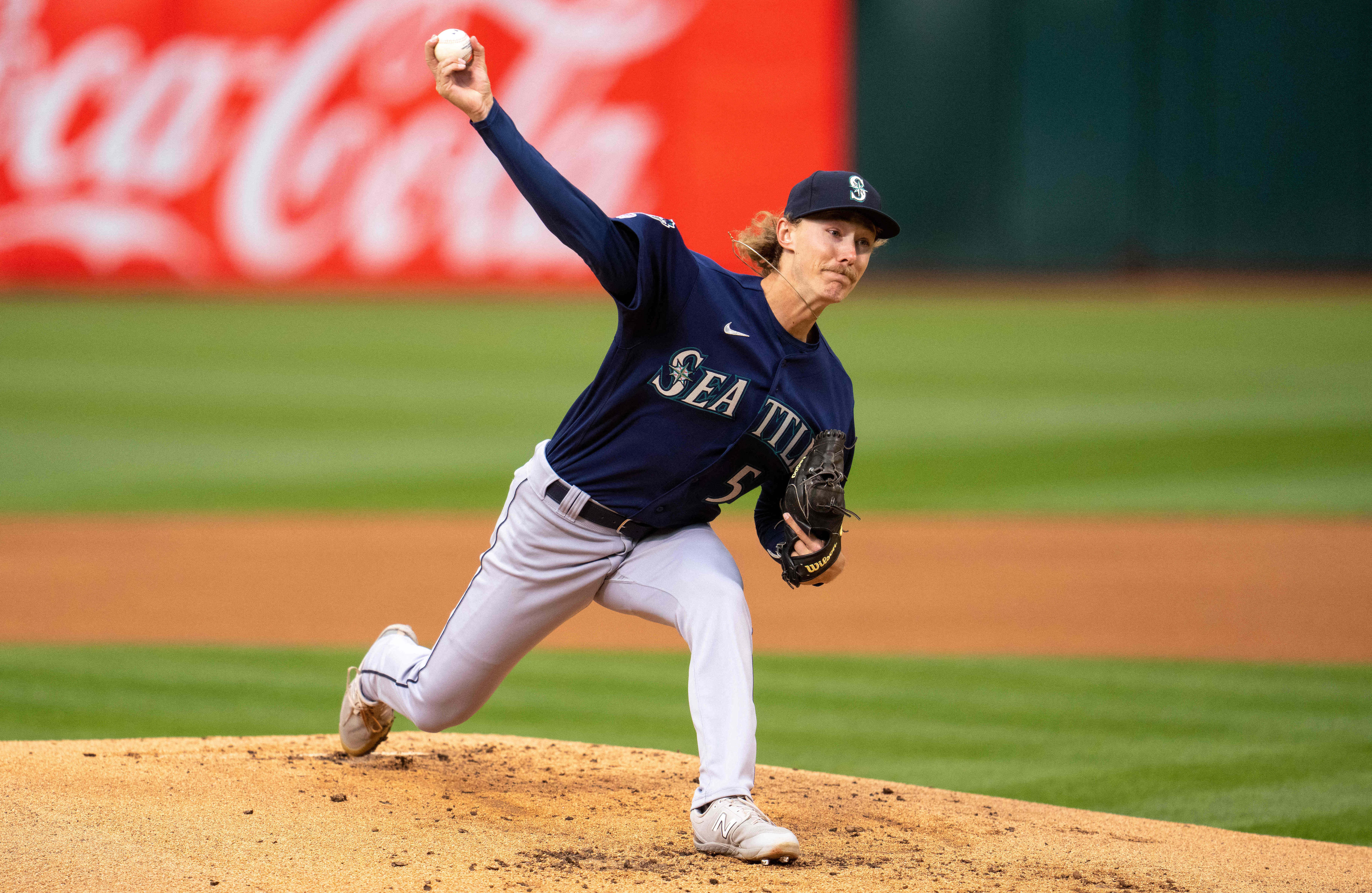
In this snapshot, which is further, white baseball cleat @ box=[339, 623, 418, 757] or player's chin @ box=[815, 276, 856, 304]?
white baseball cleat @ box=[339, 623, 418, 757]

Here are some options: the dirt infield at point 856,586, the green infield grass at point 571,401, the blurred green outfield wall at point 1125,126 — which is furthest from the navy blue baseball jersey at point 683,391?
the blurred green outfield wall at point 1125,126

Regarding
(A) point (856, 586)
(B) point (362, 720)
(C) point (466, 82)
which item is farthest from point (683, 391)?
(A) point (856, 586)

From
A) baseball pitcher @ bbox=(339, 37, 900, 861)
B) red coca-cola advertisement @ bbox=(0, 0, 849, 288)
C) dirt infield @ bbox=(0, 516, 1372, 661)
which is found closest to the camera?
baseball pitcher @ bbox=(339, 37, 900, 861)

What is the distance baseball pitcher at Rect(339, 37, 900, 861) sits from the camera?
3.48m

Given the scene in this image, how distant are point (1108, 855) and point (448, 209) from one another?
15.1 metres

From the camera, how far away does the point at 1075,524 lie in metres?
9.98

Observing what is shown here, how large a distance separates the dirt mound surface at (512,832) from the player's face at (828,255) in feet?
4.68

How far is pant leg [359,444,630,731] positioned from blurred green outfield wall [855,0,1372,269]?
16017mm

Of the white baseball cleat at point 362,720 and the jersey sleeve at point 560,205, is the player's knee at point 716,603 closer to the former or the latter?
the jersey sleeve at point 560,205

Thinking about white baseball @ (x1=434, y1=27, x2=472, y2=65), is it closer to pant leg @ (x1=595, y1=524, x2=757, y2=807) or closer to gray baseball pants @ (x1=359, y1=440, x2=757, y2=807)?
gray baseball pants @ (x1=359, y1=440, x2=757, y2=807)

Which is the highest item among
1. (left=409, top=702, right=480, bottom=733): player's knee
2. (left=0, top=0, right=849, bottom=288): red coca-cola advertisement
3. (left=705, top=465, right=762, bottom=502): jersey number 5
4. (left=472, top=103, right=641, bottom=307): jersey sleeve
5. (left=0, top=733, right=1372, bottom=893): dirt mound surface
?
(left=0, top=0, right=849, bottom=288): red coca-cola advertisement

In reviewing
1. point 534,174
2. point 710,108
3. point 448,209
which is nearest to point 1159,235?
point 710,108

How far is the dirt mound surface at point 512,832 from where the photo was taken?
332 cm

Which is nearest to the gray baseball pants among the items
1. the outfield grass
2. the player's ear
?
the player's ear
